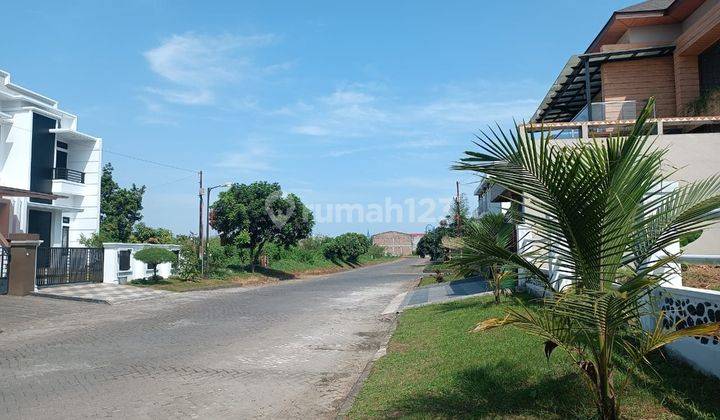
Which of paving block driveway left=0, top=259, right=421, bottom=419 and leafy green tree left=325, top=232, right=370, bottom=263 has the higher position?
leafy green tree left=325, top=232, right=370, bottom=263

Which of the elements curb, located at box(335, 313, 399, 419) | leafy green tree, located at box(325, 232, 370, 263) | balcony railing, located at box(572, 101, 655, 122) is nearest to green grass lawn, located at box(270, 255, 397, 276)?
leafy green tree, located at box(325, 232, 370, 263)

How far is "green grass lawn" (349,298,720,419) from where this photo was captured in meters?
4.88

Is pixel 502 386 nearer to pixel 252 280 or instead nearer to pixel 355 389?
pixel 355 389

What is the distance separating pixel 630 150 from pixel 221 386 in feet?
19.9

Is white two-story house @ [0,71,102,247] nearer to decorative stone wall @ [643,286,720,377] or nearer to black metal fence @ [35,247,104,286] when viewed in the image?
black metal fence @ [35,247,104,286]

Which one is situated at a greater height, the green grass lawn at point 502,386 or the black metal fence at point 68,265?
the black metal fence at point 68,265

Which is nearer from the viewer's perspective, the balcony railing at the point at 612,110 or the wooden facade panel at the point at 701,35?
the wooden facade panel at the point at 701,35

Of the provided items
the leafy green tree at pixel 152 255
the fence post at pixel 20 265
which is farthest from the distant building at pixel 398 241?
the fence post at pixel 20 265

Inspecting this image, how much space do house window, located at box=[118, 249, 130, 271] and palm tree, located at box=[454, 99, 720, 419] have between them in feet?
74.2

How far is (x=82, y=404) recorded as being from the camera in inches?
263

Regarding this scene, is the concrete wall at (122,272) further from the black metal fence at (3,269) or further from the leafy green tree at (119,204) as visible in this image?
the leafy green tree at (119,204)

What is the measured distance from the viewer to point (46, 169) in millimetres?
25672

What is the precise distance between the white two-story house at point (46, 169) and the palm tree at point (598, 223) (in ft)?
69.4

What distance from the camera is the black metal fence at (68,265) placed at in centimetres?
2008
